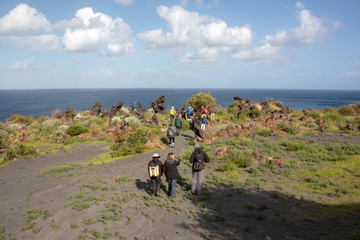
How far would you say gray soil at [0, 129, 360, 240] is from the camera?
19.0ft

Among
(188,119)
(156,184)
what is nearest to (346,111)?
(188,119)

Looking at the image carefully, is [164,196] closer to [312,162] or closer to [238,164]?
[238,164]

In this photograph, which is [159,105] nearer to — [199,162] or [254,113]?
[254,113]

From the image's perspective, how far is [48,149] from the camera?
16391 millimetres

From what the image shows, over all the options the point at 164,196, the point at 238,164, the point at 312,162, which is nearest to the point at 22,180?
Answer: the point at 164,196

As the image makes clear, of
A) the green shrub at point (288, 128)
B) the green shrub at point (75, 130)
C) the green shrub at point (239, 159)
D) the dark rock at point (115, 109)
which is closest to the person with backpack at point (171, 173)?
the green shrub at point (239, 159)

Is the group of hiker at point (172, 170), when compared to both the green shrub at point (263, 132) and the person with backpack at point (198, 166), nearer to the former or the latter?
the person with backpack at point (198, 166)

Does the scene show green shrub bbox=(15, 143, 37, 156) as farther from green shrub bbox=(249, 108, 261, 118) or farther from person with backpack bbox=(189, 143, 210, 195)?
green shrub bbox=(249, 108, 261, 118)

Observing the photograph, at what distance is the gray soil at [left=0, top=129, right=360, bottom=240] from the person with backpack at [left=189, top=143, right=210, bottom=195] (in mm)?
396

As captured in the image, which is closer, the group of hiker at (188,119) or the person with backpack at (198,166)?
the person with backpack at (198,166)

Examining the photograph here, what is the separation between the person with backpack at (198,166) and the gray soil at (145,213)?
0.40 m

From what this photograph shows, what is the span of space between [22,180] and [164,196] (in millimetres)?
7335

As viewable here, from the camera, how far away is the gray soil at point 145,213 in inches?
228

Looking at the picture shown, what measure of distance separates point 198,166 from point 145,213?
8.10ft
